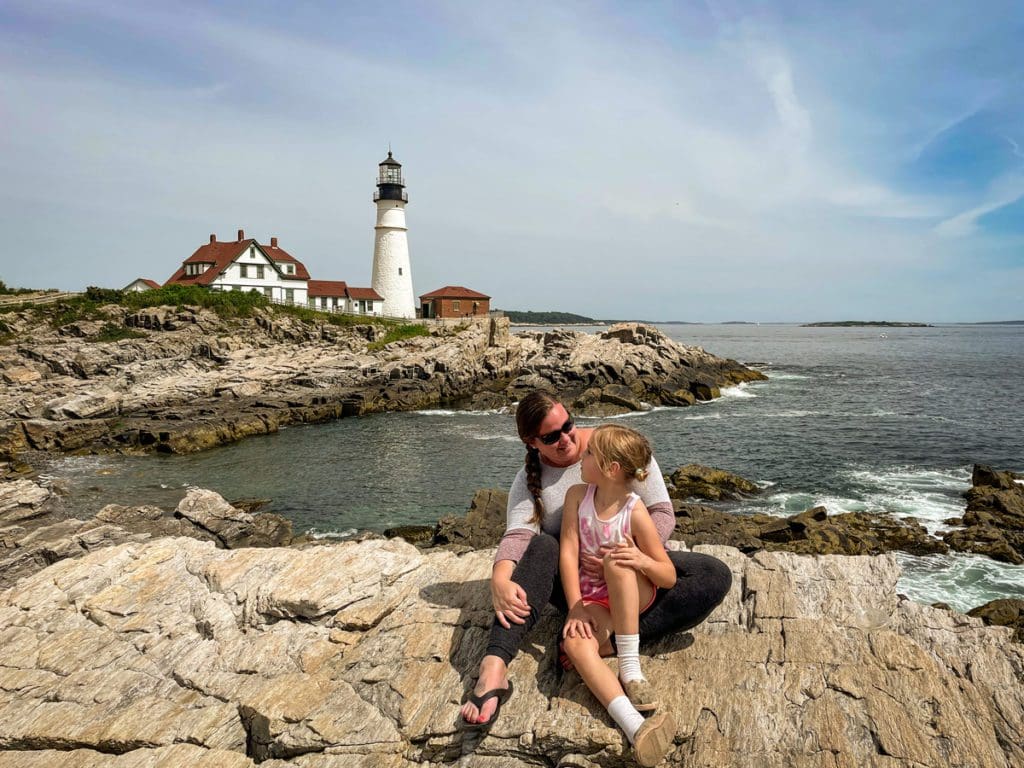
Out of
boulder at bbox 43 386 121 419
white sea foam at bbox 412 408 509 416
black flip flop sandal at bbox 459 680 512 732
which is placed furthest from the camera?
white sea foam at bbox 412 408 509 416

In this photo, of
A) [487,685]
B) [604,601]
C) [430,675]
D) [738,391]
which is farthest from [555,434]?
[738,391]

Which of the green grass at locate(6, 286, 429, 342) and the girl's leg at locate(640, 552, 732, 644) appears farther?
the green grass at locate(6, 286, 429, 342)

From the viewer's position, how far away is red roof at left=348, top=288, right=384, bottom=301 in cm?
6681

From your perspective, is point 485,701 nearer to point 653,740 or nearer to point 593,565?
Answer: point 653,740

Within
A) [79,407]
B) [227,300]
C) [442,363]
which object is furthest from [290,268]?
[79,407]

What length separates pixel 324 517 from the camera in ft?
67.6

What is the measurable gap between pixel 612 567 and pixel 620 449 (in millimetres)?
951

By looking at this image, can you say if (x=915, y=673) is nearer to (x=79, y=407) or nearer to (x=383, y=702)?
(x=383, y=702)

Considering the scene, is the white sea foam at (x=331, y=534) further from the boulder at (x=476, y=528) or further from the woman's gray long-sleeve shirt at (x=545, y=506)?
the woman's gray long-sleeve shirt at (x=545, y=506)

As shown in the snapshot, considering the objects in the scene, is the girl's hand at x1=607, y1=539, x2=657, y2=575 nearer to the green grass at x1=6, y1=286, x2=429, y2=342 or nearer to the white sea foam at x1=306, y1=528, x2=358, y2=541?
the white sea foam at x1=306, y1=528, x2=358, y2=541

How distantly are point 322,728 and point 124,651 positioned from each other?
3.06 meters

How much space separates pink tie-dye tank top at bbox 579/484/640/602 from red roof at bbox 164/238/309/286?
61.6 m

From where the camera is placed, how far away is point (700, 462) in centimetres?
2673

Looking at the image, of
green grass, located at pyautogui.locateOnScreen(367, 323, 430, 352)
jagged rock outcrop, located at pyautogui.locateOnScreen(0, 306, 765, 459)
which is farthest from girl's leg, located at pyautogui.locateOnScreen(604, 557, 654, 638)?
green grass, located at pyautogui.locateOnScreen(367, 323, 430, 352)
